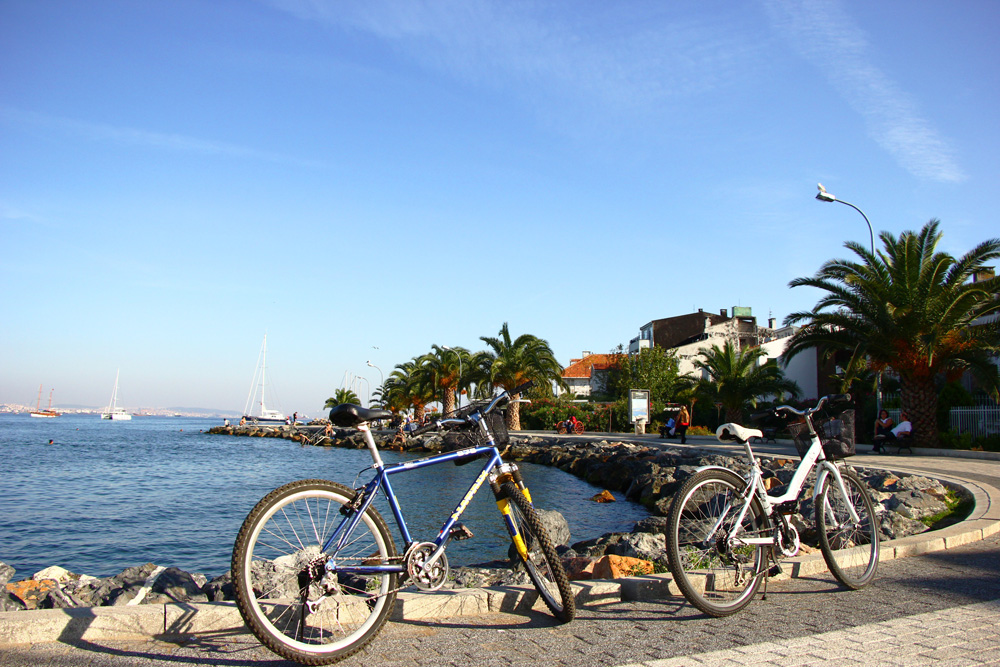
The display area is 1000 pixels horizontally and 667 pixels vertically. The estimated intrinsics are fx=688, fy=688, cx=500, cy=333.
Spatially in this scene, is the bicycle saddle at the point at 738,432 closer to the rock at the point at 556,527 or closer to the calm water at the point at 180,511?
the calm water at the point at 180,511

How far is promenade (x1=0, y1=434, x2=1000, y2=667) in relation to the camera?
348 cm

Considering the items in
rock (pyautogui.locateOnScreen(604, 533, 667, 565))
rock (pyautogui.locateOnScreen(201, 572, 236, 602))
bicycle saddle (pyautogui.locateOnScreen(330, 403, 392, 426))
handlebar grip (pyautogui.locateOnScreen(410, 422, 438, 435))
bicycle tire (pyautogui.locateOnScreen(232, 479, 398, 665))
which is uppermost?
bicycle saddle (pyautogui.locateOnScreen(330, 403, 392, 426))

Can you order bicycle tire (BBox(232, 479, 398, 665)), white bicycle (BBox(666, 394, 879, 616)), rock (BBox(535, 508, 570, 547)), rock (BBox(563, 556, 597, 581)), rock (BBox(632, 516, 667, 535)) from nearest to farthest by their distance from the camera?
bicycle tire (BBox(232, 479, 398, 665)) → white bicycle (BBox(666, 394, 879, 616)) → rock (BBox(563, 556, 597, 581)) → rock (BBox(535, 508, 570, 547)) → rock (BBox(632, 516, 667, 535))

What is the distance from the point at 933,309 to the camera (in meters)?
20.7

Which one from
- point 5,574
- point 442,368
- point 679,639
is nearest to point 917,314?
point 679,639

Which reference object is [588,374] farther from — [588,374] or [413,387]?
[413,387]

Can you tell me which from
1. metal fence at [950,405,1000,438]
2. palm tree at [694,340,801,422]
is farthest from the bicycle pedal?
palm tree at [694,340,801,422]

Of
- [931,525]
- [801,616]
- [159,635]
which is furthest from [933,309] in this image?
[159,635]

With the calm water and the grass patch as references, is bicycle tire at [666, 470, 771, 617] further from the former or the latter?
the grass patch

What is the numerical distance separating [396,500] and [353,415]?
59 cm

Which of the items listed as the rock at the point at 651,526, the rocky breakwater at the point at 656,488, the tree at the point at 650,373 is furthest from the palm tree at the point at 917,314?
the tree at the point at 650,373

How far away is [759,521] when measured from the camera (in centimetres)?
469

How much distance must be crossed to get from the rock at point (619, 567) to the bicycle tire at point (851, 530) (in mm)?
1398

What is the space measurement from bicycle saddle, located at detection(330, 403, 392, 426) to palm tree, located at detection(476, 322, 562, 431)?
127 ft
